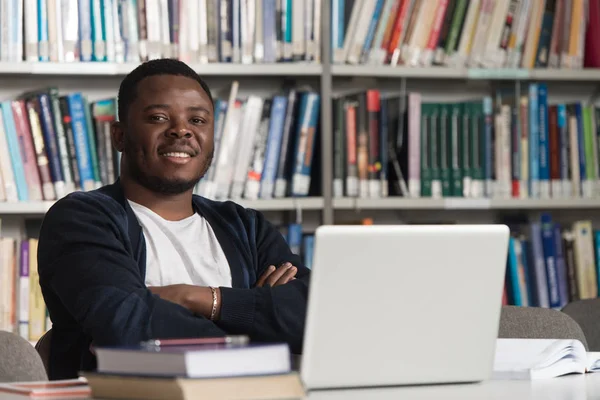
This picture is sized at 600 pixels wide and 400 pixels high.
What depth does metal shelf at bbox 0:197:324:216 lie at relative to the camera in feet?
9.57

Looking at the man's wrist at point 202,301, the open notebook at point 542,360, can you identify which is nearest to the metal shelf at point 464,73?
the man's wrist at point 202,301

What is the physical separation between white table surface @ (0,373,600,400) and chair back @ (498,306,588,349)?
58 centimetres

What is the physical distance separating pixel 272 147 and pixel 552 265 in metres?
1.03

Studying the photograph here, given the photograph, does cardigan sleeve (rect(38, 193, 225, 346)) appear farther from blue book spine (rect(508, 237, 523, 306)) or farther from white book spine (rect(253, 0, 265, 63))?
blue book spine (rect(508, 237, 523, 306))

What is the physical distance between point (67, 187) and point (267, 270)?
109 cm

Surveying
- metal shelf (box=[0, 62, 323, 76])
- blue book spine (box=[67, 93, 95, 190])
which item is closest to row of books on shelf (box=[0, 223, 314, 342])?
blue book spine (box=[67, 93, 95, 190])

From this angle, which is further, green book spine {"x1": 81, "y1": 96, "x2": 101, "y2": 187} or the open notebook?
green book spine {"x1": 81, "y1": 96, "x2": 101, "y2": 187}

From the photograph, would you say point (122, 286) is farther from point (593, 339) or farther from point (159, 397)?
point (593, 339)

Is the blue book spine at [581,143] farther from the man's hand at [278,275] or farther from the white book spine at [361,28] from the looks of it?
the man's hand at [278,275]

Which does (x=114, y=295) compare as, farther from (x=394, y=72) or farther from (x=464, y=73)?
(x=464, y=73)

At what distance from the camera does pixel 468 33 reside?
10.8 ft

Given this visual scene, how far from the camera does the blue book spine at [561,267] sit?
3312mm

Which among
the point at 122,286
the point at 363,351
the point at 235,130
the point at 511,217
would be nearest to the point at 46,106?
the point at 235,130

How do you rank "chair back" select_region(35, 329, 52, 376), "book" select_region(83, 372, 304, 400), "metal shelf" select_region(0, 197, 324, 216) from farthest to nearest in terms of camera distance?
"metal shelf" select_region(0, 197, 324, 216)
"chair back" select_region(35, 329, 52, 376)
"book" select_region(83, 372, 304, 400)
